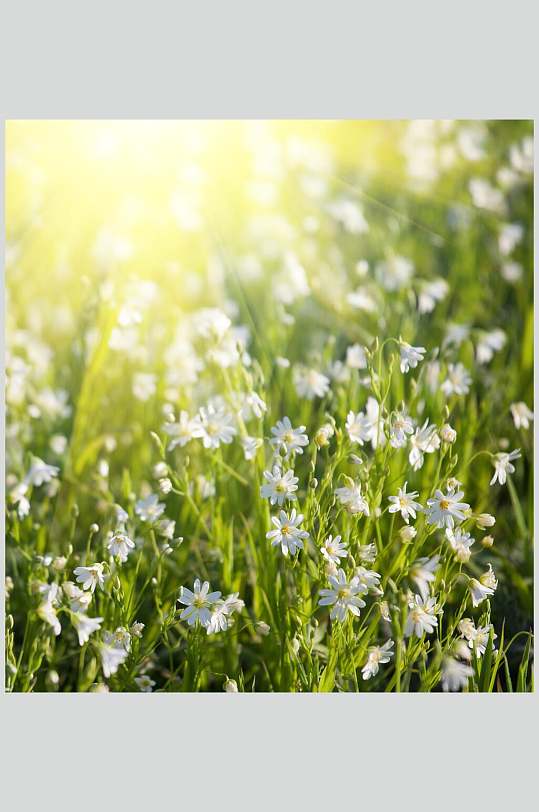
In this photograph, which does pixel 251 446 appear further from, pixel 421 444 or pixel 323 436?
pixel 421 444

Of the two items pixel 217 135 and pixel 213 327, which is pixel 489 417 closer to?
pixel 213 327

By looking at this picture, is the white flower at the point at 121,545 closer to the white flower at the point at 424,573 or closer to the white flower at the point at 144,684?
the white flower at the point at 144,684

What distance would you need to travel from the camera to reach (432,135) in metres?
3.47

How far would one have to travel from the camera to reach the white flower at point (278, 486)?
1.84 metres

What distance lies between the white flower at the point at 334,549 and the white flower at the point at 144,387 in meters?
0.85

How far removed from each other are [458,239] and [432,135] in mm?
650

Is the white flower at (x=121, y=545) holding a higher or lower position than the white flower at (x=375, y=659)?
higher

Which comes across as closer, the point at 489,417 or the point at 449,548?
the point at 449,548

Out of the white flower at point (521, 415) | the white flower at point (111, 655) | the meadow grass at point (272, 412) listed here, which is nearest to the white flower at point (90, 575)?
the meadow grass at point (272, 412)

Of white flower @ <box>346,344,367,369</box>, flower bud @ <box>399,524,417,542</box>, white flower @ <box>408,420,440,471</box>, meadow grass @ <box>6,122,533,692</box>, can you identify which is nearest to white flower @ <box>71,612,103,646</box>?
meadow grass @ <box>6,122,533,692</box>

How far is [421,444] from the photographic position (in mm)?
1928

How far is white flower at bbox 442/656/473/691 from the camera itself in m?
1.90

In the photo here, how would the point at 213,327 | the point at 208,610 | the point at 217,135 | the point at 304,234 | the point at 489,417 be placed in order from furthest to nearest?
the point at 304,234
the point at 217,135
the point at 489,417
the point at 213,327
the point at 208,610

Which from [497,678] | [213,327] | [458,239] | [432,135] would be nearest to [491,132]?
[432,135]
